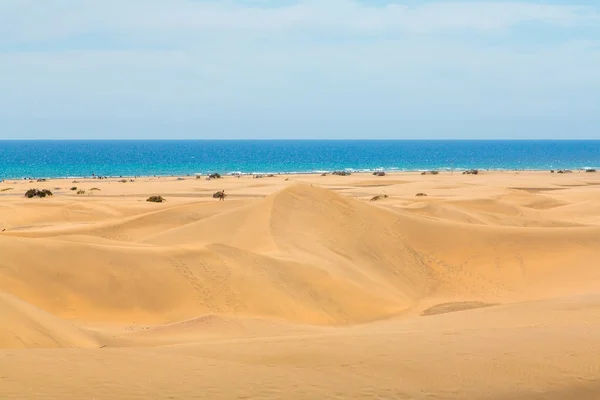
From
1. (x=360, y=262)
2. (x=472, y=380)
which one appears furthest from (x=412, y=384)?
(x=360, y=262)

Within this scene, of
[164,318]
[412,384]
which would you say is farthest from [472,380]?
[164,318]

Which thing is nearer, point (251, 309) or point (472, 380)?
point (472, 380)

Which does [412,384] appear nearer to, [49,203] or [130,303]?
[130,303]

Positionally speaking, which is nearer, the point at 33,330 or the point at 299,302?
the point at 33,330

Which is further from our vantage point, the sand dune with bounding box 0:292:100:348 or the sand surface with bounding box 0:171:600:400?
the sand dune with bounding box 0:292:100:348

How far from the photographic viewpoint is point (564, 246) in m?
26.0

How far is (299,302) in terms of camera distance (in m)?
18.7

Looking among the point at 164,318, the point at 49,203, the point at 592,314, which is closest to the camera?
the point at 592,314

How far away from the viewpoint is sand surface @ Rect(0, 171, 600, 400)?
8734 mm

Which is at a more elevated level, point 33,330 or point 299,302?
point 33,330

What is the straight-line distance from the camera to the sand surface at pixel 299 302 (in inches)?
344

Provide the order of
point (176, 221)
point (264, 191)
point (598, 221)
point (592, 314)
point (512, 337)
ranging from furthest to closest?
point (264, 191), point (598, 221), point (176, 221), point (592, 314), point (512, 337)

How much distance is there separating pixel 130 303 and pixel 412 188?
38.4m

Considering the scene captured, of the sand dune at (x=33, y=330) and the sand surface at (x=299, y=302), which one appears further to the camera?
the sand dune at (x=33, y=330)
